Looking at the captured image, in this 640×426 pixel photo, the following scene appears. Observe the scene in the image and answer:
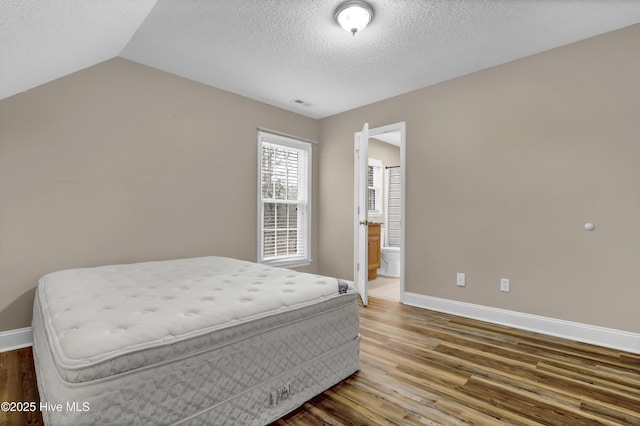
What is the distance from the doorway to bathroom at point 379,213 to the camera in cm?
371

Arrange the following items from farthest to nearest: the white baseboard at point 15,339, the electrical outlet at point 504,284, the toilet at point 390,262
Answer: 1. the toilet at point 390,262
2. the electrical outlet at point 504,284
3. the white baseboard at point 15,339

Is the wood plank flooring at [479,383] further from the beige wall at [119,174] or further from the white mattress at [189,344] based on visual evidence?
the beige wall at [119,174]

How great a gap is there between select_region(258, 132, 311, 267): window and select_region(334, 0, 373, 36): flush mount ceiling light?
1.98 m

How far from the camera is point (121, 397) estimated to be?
106 cm

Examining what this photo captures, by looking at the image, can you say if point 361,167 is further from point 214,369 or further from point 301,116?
point 214,369

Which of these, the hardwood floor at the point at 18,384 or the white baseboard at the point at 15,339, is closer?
the hardwood floor at the point at 18,384

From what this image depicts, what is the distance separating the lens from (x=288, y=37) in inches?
101

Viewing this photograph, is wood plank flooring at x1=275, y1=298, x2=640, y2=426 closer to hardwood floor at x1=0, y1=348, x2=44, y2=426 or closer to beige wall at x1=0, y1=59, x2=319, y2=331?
hardwood floor at x1=0, y1=348, x2=44, y2=426

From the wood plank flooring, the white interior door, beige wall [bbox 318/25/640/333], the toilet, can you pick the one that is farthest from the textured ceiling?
the toilet

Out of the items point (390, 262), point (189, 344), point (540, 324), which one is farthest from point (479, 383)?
point (390, 262)

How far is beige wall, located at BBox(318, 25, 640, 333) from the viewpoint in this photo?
2.45m

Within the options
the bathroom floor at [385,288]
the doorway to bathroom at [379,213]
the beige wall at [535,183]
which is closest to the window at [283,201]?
the doorway to bathroom at [379,213]

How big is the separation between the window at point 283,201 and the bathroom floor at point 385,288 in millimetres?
1041

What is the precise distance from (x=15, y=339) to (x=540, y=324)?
170 inches
